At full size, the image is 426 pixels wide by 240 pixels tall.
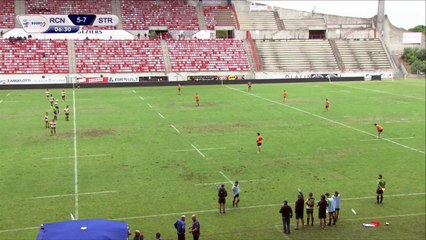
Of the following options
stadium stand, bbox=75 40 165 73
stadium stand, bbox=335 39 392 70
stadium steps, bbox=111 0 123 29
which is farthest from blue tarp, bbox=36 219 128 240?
stadium stand, bbox=335 39 392 70

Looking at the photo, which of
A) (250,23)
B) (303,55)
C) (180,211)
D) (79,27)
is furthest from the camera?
(250,23)

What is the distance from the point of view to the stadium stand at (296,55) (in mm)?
76312

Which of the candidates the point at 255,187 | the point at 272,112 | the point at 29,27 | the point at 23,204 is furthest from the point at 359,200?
the point at 29,27

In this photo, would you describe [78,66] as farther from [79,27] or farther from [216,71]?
[216,71]

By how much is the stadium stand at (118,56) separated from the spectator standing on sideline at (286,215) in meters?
55.9

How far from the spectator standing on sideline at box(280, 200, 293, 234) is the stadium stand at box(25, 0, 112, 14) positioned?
233ft

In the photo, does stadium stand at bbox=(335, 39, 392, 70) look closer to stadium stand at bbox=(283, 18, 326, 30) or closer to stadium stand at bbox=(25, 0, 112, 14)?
stadium stand at bbox=(283, 18, 326, 30)

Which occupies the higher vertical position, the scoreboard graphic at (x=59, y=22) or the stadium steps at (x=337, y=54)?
the scoreboard graphic at (x=59, y=22)

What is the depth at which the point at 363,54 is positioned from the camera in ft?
269

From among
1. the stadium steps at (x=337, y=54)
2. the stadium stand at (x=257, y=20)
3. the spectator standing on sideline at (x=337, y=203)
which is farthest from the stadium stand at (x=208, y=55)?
the spectator standing on sideline at (x=337, y=203)

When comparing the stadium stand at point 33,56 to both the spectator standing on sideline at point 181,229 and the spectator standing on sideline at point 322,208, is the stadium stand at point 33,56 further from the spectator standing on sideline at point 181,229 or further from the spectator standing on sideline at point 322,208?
the spectator standing on sideline at point 322,208

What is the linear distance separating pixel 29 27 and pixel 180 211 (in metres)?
63.3

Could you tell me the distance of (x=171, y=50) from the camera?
75.8 metres

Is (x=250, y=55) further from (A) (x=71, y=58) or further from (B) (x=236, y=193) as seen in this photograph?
(B) (x=236, y=193)
